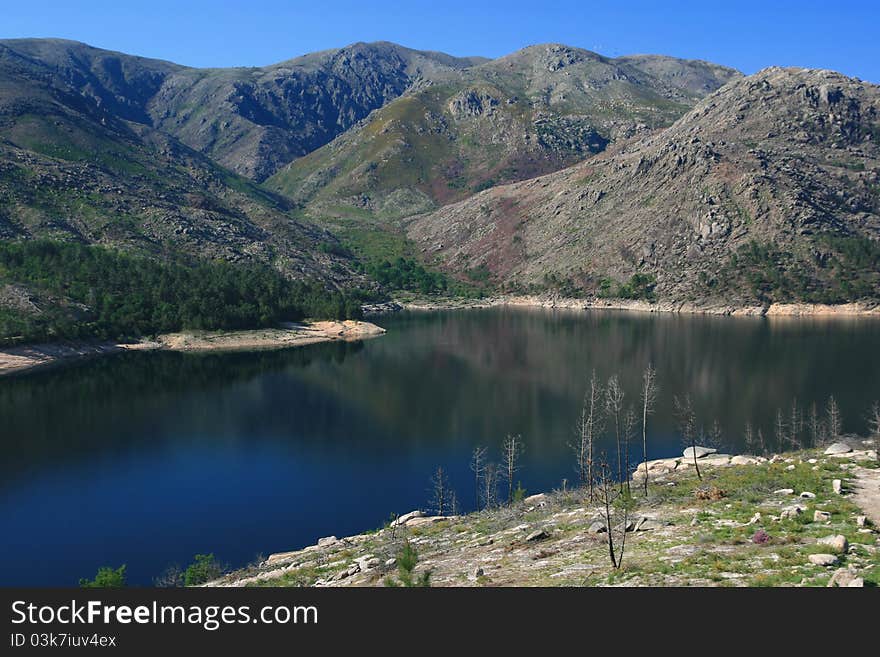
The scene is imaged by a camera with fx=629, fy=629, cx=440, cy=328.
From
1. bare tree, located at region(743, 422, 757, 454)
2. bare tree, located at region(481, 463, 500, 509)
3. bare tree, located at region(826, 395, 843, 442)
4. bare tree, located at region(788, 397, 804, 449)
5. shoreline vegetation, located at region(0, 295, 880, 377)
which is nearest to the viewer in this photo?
bare tree, located at region(481, 463, 500, 509)

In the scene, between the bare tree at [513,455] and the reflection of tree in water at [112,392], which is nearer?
the bare tree at [513,455]

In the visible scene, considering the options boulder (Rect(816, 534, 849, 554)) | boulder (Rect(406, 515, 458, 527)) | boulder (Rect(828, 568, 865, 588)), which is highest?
boulder (Rect(828, 568, 865, 588))

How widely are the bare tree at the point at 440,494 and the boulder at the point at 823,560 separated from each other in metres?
35.8

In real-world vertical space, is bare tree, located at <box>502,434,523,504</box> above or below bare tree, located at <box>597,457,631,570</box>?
below

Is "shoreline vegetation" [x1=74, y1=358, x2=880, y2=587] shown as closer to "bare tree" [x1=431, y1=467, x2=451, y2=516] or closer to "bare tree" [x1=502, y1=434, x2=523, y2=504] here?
"bare tree" [x1=431, y1=467, x2=451, y2=516]

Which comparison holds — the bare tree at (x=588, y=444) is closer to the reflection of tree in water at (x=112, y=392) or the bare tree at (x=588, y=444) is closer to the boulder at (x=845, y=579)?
the boulder at (x=845, y=579)

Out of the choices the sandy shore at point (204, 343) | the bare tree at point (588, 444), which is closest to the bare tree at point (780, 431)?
the bare tree at point (588, 444)

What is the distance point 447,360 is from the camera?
136 meters

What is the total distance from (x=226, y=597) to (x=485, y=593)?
744 cm

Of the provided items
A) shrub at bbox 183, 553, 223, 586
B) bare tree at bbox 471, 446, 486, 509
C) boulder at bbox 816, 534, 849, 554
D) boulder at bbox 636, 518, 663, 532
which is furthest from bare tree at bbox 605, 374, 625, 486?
shrub at bbox 183, 553, 223, 586

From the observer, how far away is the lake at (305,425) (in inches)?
2207

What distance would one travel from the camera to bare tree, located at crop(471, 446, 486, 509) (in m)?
61.5

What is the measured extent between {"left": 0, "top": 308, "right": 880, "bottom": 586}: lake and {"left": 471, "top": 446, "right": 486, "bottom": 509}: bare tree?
0.97m

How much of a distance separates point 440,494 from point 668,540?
3040 centimetres
